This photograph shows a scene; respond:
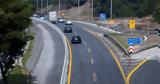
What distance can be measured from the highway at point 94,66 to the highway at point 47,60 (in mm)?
1647

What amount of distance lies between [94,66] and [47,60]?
7877mm

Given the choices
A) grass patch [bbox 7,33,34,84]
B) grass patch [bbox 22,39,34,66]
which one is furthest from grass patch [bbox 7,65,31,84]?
grass patch [bbox 22,39,34,66]

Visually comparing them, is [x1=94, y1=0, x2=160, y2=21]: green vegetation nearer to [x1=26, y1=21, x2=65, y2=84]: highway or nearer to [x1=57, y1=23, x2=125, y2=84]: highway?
[x1=26, y1=21, x2=65, y2=84]: highway

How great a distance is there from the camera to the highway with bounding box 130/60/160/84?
43.5 meters

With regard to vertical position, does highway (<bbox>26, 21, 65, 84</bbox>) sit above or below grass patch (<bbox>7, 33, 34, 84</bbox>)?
below

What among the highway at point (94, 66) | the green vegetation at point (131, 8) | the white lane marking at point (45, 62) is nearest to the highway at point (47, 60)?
the white lane marking at point (45, 62)

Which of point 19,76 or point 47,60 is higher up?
point 19,76

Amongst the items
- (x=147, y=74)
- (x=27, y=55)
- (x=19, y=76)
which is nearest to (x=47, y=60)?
Answer: (x=27, y=55)

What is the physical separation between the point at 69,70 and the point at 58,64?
→ 4.90 meters

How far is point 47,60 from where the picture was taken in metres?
59.9

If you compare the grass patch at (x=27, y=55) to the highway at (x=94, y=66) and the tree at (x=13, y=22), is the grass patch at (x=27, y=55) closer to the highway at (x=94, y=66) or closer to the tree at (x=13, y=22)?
the highway at (x=94, y=66)

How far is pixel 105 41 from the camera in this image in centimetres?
8212

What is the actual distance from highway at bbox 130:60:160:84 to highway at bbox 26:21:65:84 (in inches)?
268

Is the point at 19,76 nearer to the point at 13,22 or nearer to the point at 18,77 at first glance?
the point at 18,77
